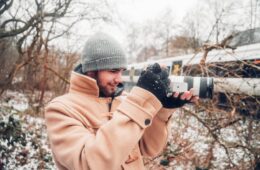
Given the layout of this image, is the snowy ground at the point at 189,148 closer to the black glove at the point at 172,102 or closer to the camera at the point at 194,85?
the camera at the point at 194,85

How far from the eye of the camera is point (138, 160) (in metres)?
1.80

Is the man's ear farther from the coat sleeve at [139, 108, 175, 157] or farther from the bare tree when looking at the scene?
the bare tree

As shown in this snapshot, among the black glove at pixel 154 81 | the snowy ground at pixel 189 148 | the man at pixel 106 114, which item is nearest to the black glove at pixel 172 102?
the man at pixel 106 114

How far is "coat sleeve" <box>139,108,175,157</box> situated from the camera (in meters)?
1.84

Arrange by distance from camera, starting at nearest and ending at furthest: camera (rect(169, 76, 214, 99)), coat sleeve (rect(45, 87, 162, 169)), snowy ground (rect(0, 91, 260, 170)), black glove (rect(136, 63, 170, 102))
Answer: coat sleeve (rect(45, 87, 162, 169)) → black glove (rect(136, 63, 170, 102)) → camera (rect(169, 76, 214, 99)) → snowy ground (rect(0, 91, 260, 170))

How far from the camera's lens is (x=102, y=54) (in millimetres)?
1787

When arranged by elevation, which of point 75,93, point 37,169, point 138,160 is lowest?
point 37,169

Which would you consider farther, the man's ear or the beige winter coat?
the man's ear

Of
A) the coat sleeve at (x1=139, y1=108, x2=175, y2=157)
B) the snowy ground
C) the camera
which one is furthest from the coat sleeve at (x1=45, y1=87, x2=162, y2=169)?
the snowy ground

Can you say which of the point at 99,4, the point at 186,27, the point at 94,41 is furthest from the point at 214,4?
the point at 94,41

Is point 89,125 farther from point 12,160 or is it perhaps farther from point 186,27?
point 186,27

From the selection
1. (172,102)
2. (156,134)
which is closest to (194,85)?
(172,102)

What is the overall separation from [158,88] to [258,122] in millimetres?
3235

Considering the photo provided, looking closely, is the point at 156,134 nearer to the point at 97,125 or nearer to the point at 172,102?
the point at 172,102
